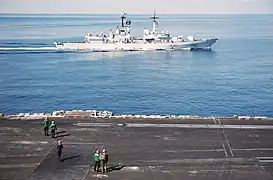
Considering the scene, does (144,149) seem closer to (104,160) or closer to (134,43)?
(104,160)

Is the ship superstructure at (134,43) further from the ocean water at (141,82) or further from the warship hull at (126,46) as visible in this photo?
the ocean water at (141,82)

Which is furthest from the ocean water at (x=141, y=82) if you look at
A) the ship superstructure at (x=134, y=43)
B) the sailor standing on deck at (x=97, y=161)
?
the sailor standing on deck at (x=97, y=161)

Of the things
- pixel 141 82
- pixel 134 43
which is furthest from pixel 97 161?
pixel 134 43

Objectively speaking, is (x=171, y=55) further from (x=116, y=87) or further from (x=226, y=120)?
(x=226, y=120)

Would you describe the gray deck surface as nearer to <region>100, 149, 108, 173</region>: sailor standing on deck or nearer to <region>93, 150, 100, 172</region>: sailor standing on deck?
<region>93, 150, 100, 172</region>: sailor standing on deck

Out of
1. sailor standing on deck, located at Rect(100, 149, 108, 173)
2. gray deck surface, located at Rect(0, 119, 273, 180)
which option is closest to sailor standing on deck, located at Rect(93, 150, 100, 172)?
sailor standing on deck, located at Rect(100, 149, 108, 173)

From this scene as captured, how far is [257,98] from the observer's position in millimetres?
76812

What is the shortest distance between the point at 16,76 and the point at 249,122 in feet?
250

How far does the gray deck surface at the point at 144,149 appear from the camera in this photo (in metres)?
24.7

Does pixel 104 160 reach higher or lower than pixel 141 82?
lower

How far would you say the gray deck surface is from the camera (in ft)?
81.0

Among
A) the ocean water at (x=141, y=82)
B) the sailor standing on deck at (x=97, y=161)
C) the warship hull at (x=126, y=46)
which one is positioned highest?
the warship hull at (x=126, y=46)

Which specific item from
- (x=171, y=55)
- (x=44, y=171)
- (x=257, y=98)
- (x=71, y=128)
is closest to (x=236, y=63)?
(x=171, y=55)

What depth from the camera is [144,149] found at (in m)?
29.0
